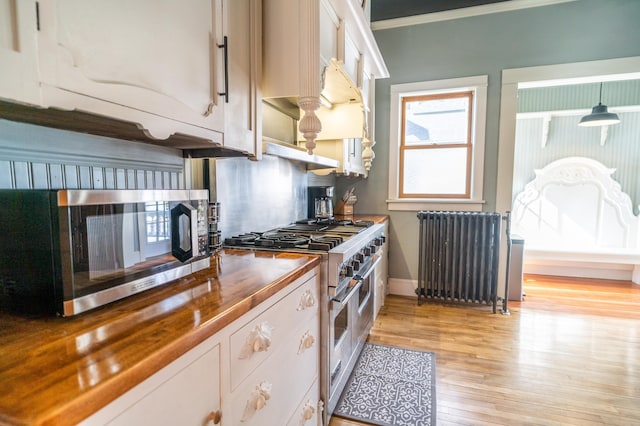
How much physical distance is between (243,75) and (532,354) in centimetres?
267

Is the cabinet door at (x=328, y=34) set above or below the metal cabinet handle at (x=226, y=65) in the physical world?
above

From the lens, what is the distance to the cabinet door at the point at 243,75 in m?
1.22

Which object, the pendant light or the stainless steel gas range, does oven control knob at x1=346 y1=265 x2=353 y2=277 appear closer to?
the stainless steel gas range

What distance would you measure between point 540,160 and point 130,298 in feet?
17.7

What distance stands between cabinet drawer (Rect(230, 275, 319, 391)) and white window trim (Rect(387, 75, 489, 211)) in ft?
7.90

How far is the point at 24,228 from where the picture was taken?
0.76 metres

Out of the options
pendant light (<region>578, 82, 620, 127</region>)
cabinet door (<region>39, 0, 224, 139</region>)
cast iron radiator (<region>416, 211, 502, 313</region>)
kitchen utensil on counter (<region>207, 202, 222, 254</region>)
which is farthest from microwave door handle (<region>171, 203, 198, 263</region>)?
pendant light (<region>578, 82, 620, 127</region>)

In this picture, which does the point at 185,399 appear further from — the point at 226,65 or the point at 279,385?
the point at 226,65

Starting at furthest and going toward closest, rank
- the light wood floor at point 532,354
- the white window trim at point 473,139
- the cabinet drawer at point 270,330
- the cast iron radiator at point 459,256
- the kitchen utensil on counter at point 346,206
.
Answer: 1. the kitchen utensil on counter at point 346,206
2. the white window trim at point 473,139
3. the cast iron radiator at point 459,256
4. the light wood floor at point 532,354
5. the cabinet drawer at point 270,330

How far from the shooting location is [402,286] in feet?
12.0

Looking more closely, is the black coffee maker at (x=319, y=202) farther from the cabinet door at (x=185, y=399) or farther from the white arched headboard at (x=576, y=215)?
the white arched headboard at (x=576, y=215)

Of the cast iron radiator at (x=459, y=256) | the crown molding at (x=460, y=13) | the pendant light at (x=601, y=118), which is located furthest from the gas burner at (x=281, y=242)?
the pendant light at (x=601, y=118)

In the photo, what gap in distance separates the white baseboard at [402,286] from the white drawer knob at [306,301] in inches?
97.7

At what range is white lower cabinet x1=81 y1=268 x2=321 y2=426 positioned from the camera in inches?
23.7
